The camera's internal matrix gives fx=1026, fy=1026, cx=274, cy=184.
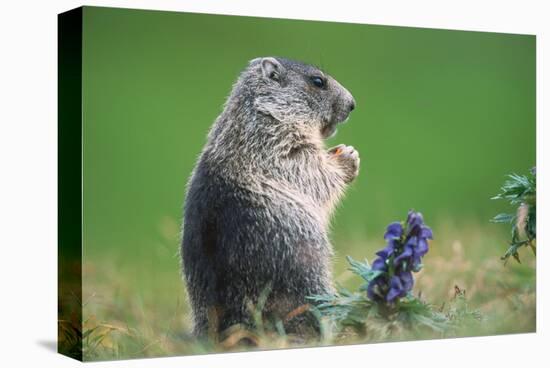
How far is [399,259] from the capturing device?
9.16 m

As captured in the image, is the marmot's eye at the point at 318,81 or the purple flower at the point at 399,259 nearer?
the purple flower at the point at 399,259

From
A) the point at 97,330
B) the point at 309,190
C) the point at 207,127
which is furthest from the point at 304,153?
the point at 97,330

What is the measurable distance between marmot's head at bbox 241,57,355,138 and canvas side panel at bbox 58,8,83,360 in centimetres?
162

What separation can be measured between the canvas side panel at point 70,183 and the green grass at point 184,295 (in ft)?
0.75

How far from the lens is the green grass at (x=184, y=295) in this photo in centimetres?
897

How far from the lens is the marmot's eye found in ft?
32.6

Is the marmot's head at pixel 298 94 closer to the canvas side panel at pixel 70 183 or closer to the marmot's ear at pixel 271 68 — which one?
the marmot's ear at pixel 271 68

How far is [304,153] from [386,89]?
1.42 meters

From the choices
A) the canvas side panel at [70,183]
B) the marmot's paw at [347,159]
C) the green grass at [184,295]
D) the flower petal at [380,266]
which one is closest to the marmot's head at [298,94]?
the marmot's paw at [347,159]

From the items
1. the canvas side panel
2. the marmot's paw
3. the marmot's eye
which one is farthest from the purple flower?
the canvas side panel

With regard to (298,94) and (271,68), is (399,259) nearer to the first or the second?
(298,94)

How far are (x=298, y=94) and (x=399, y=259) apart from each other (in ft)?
6.15

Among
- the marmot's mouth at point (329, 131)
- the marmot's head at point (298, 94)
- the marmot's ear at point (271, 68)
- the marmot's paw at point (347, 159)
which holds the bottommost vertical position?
the marmot's paw at point (347, 159)

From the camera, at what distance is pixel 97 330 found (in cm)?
894
